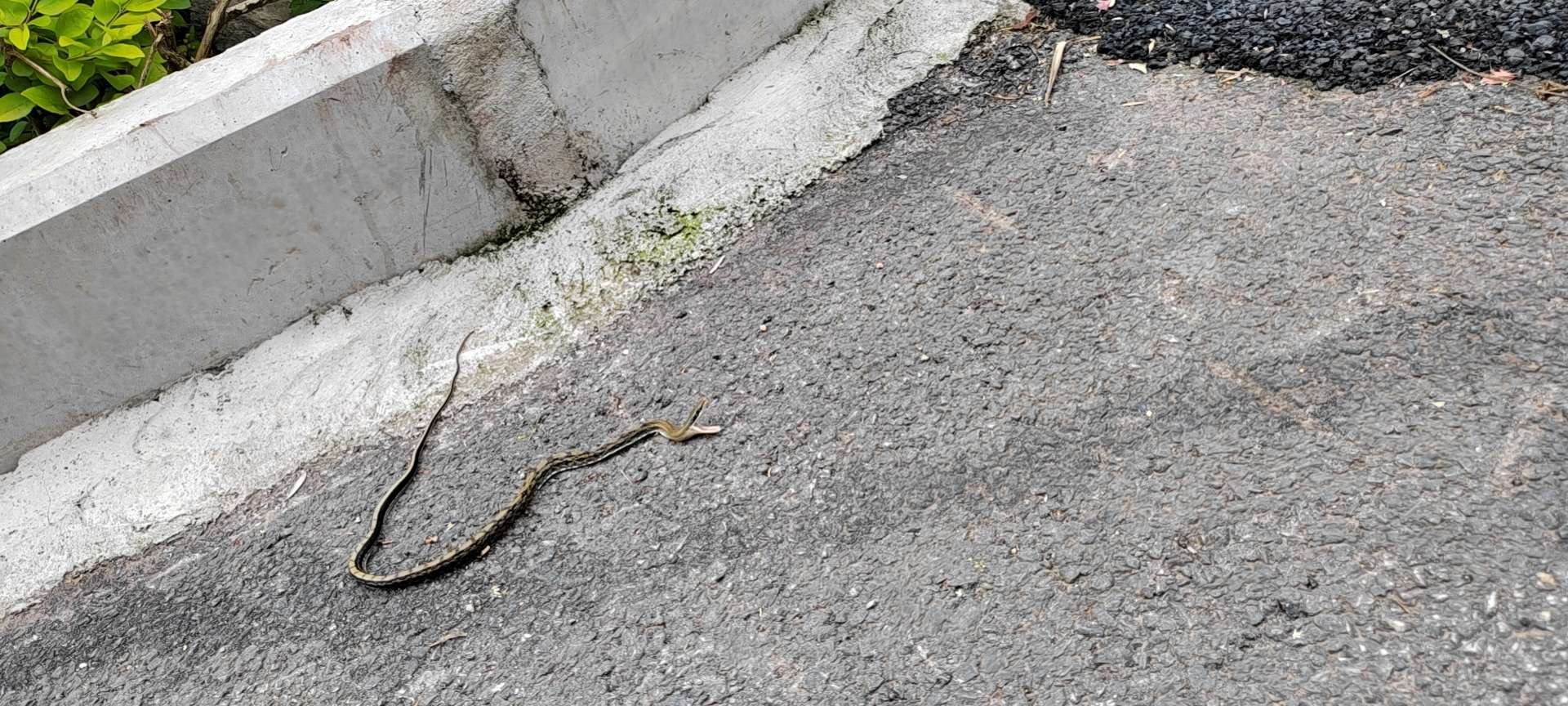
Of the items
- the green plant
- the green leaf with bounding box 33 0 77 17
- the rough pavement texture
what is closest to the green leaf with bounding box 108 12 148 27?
the green plant

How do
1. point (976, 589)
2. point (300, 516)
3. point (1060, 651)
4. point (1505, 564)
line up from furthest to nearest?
point (300, 516), point (976, 589), point (1060, 651), point (1505, 564)

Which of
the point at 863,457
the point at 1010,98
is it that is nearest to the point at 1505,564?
the point at 863,457

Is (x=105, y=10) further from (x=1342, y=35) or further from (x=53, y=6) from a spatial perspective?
(x=1342, y=35)

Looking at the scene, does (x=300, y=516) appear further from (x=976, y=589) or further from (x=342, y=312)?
(x=976, y=589)

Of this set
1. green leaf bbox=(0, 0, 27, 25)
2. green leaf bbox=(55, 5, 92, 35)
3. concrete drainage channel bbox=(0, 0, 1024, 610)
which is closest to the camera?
concrete drainage channel bbox=(0, 0, 1024, 610)

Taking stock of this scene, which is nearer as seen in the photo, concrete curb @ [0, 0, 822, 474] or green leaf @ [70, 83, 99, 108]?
concrete curb @ [0, 0, 822, 474]

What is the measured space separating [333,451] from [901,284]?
188 centimetres

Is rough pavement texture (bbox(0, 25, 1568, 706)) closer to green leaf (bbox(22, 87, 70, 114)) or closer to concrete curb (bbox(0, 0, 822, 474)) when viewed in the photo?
concrete curb (bbox(0, 0, 822, 474))

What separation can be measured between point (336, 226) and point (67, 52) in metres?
1.15

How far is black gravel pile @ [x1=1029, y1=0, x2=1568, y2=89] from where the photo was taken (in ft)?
10.8

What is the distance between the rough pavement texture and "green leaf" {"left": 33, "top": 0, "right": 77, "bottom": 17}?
1.74 metres

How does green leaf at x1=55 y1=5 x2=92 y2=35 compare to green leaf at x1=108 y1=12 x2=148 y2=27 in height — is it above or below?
above

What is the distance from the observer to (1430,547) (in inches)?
88.9

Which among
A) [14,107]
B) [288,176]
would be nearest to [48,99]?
[14,107]
